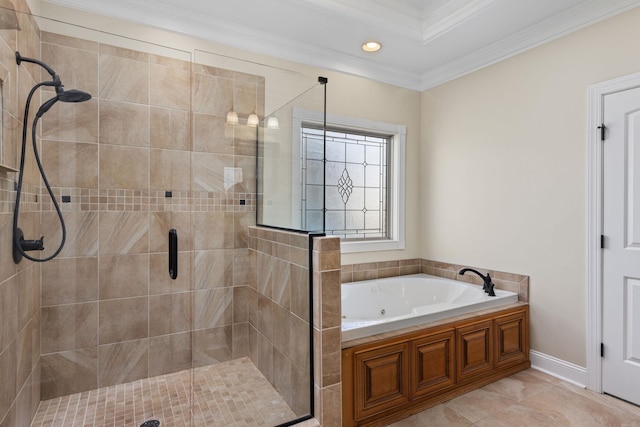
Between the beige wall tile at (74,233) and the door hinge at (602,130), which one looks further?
the door hinge at (602,130)

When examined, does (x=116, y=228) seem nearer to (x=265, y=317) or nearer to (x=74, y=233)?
(x=74, y=233)

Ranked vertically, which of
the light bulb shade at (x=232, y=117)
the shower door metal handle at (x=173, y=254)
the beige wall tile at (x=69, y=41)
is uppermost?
the beige wall tile at (x=69, y=41)

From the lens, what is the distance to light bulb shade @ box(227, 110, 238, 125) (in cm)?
227

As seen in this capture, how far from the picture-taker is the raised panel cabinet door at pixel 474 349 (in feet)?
7.57

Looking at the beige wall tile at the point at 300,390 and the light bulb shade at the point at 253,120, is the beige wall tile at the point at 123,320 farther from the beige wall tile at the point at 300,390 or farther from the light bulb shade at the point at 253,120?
the light bulb shade at the point at 253,120

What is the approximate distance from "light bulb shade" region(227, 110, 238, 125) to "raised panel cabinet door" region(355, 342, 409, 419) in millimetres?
1633

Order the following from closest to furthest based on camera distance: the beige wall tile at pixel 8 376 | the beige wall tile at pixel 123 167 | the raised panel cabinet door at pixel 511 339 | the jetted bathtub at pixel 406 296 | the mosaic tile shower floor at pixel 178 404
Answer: the beige wall tile at pixel 8 376
the mosaic tile shower floor at pixel 178 404
the beige wall tile at pixel 123 167
the raised panel cabinet door at pixel 511 339
the jetted bathtub at pixel 406 296

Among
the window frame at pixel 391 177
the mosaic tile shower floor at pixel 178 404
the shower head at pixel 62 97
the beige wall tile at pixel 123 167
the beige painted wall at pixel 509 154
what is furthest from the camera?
the window frame at pixel 391 177

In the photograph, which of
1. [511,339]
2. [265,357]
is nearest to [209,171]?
[265,357]

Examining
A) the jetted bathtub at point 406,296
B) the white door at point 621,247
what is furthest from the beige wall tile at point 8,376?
the white door at point 621,247

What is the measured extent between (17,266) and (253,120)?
151cm

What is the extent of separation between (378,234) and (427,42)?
71.2 inches

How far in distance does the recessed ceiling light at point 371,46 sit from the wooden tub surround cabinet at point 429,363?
228 cm

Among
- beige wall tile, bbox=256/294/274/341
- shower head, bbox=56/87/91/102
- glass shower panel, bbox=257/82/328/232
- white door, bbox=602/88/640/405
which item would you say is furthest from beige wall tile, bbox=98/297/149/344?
white door, bbox=602/88/640/405
